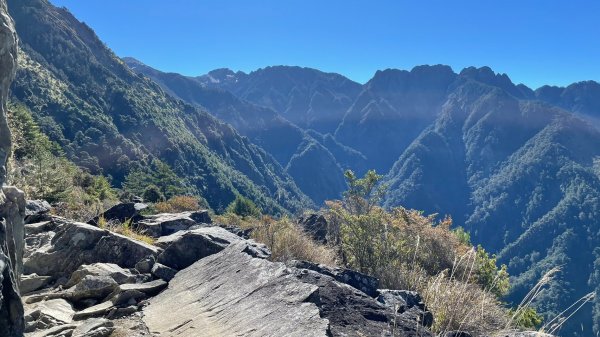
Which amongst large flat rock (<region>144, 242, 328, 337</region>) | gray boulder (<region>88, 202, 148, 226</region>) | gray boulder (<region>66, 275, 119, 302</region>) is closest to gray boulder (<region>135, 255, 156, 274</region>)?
large flat rock (<region>144, 242, 328, 337</region>)

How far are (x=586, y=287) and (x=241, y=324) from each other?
17279cm

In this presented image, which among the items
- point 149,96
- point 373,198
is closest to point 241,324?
point 373,198

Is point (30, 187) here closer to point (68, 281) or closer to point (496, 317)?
point (68, 281)

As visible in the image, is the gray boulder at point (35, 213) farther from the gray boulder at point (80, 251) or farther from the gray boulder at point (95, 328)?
the gray boulder at point (95, 328)

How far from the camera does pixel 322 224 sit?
15656 millimetres

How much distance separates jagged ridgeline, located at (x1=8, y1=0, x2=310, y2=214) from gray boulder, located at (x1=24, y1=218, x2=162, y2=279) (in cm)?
5888

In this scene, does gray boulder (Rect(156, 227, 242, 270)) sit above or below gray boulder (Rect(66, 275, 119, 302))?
above

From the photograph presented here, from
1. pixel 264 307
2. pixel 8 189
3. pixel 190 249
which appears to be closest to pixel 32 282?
pixel 190 249

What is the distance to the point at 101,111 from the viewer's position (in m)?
108

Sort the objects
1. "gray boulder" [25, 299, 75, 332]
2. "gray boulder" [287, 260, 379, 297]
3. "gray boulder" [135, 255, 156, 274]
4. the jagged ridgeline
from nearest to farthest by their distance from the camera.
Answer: "gray boulder" [25, 299, 75, 332], "gray boulder" [287, 260, 379, 297], "gray boulder" [135, 255, 156, 274], the jagged ridgeline

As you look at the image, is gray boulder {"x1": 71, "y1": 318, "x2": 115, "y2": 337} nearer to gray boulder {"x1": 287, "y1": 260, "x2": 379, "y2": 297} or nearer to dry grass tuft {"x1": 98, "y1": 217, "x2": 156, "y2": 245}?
gray boulder {"x1": 287, "y1": 260, "x2": 379, "y2": 297}

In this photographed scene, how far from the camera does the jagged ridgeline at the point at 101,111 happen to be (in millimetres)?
84188

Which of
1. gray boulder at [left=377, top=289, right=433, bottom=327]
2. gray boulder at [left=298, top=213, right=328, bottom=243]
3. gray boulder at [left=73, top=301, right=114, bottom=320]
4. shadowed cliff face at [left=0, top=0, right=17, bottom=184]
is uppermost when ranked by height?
shadowed cliff face at [left=0, top=0, right=17, bottom=184]

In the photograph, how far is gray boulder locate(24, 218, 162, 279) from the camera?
793cm
